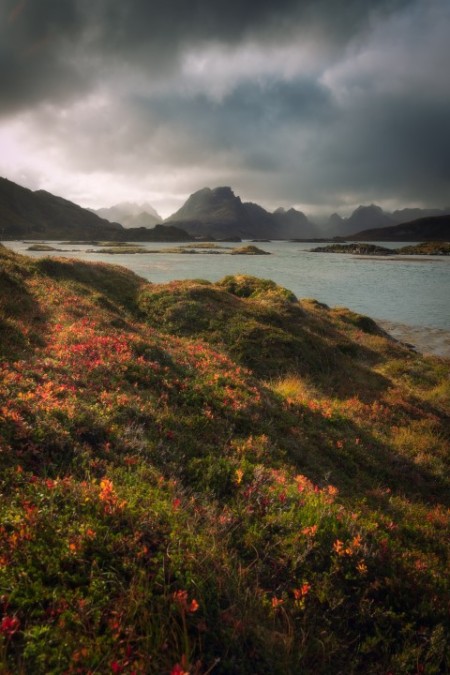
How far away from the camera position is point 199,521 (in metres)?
5.99

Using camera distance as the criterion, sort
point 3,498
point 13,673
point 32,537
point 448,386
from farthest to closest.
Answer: point 448,386 < point 3,498 < point 32,537 < point 13,673

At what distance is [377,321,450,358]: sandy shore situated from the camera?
34.6 m

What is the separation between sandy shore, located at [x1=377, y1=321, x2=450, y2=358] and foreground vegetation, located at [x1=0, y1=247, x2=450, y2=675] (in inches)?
892

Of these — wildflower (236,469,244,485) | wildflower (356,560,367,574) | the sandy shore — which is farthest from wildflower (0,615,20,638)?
the sandy shore

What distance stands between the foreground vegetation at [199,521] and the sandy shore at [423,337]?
22644 mm

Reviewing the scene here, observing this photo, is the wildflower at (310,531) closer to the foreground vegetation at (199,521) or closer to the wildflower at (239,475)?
the foreground vegetation at (199,521)

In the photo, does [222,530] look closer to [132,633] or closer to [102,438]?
[132,633]

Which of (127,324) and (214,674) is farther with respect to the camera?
(127,324)

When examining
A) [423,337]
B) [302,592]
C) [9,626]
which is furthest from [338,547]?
[423,337]

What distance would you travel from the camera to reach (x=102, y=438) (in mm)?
7789

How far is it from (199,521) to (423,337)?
1536 inches

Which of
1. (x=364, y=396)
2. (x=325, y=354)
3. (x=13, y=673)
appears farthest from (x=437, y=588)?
(x=325, y=354)

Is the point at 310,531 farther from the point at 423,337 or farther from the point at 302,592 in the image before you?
the point at 423,337

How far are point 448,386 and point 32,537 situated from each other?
76.6ft
